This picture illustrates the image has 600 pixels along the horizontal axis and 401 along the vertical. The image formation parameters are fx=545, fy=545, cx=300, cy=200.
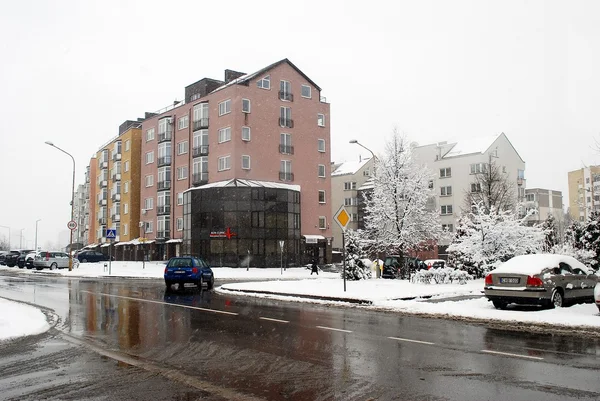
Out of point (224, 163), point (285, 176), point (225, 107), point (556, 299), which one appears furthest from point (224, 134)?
point (556, 299)

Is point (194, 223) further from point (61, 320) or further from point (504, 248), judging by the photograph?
point (61, 320)

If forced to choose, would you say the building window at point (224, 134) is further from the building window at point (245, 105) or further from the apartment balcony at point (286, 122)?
the apartment balcony at point (286, 122)

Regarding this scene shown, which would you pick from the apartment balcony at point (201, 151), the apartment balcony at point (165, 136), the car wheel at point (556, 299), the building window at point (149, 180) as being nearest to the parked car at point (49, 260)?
the apartment balcony at point (201, 151)

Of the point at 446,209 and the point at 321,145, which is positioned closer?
the point at 321,145

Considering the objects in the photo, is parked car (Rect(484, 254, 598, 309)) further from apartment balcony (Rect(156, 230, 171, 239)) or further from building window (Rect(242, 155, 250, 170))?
apartment balcony (Rect(156, 230, 171, 239))

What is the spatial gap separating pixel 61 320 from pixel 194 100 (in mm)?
Answer: 49220

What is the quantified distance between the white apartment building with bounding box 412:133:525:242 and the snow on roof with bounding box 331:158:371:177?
11.3 meters

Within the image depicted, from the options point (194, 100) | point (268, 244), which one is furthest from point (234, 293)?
point (194, 100)

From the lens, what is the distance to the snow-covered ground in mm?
11058

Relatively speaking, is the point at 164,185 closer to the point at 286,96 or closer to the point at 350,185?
the point at 286,96

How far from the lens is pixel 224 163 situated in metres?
54.4

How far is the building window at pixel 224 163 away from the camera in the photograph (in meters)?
53.8

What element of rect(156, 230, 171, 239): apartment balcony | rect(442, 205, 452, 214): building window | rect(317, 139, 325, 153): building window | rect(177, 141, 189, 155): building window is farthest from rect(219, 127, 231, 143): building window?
rect(442, 205, 452, 214): building window

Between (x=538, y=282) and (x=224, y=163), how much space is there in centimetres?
4274
